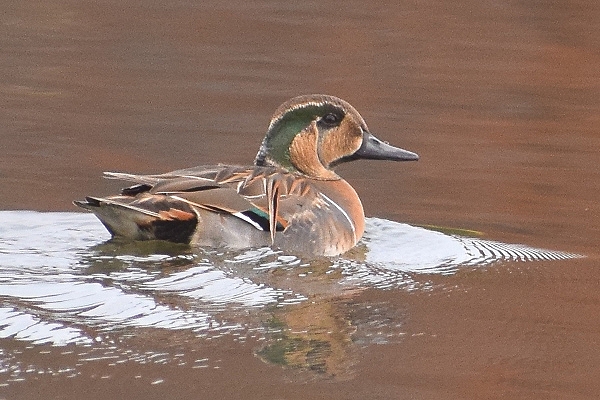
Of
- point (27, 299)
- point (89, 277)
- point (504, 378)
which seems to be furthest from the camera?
point (89, 277)

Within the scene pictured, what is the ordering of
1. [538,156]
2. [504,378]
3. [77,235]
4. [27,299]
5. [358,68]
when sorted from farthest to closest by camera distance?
[358,68] → [538,156] → [77,235] → [27,299] → [504,378]

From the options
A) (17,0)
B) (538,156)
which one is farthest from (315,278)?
(17,0)

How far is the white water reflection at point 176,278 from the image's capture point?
575cm

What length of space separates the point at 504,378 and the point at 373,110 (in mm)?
5828

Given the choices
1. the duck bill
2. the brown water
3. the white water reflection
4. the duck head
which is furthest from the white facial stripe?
the brown water

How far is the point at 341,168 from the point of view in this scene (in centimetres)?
967

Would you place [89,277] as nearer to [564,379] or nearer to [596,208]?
[564,379]

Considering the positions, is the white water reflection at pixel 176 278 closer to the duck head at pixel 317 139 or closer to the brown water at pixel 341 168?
the brown water at pixel 341 168

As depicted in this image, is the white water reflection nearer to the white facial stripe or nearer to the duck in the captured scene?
the duck

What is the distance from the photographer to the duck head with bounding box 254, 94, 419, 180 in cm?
785

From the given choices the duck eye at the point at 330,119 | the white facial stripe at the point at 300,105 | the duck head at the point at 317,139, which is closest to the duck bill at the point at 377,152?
the duck head at the point at 317,139

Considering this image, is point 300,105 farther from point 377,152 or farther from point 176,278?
point 176,278

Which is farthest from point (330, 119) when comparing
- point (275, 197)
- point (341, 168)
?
point (341, 168)

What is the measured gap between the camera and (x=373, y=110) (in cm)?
1103
